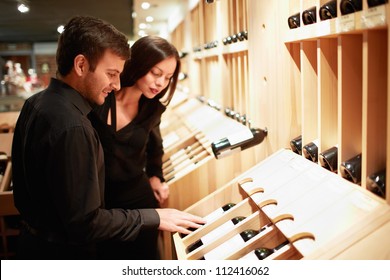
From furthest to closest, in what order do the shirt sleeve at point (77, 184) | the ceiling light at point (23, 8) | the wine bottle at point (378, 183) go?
1. the ceiling light at point (23, 8)
2. the shirt sleeve at point (77, 184)
3. the wine bottle at point (378, 183)

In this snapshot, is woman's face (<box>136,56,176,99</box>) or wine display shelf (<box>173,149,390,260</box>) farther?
woman's face (<box>136,56,176,99</box>)

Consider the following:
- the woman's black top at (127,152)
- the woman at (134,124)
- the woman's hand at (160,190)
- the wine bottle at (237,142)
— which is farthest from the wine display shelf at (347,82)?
the woman's hand at (160,190)

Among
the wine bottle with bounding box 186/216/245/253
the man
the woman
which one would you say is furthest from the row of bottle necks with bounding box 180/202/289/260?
the woman

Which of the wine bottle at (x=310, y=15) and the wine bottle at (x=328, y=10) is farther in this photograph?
the wine bottle at (x=310, y=15)

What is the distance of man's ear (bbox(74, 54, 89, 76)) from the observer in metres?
1.29

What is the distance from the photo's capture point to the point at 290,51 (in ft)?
5.45

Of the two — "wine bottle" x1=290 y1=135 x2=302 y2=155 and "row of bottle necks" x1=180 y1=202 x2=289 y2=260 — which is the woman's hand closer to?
"row of bottle necks" x1=180 y1=202 x2=289 y2=260

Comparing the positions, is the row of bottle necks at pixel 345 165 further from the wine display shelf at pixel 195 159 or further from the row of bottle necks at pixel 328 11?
the wine display shelf at pixel 195 159

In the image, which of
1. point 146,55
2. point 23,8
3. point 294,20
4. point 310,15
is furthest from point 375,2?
point 23,8

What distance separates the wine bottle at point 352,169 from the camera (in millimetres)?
1205

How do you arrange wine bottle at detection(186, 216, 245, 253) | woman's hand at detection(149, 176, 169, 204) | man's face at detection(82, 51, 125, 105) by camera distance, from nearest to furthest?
man's face at detection(82, 51, 125, 105)
wine bottle at detection(186, 216, 245, 253)
woman's hand at detection(149, 176, 169, 204)

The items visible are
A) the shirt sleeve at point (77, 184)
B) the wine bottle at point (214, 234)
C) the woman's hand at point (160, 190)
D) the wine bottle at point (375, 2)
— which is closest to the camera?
the wine bottle at point (375, 2)

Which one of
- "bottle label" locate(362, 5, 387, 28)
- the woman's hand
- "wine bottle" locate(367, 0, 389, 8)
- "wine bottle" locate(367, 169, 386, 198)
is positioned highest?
"wine bottle" locate(367, 0, 389, 8)

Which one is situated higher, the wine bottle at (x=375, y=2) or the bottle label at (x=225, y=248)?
the wine bottle at (x=375, y=2)
